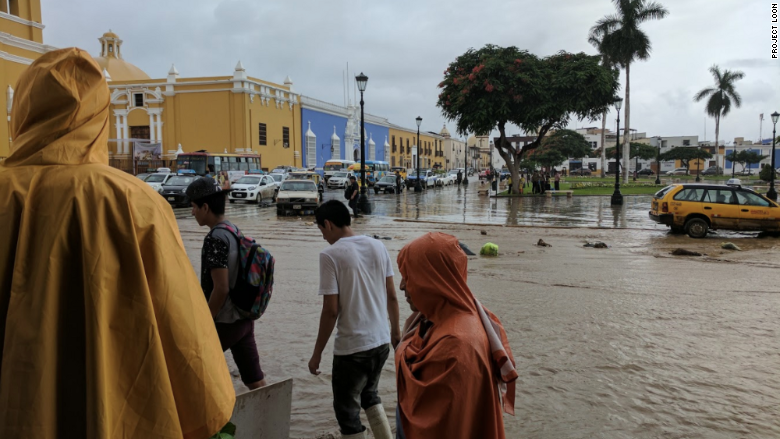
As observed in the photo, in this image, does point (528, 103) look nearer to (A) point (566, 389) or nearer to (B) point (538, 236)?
(B) point (538, 236)

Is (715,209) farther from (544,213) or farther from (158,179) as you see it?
(158,179)

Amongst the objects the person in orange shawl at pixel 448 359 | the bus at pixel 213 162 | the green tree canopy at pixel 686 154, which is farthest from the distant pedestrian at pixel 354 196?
the green tree canopy at pixel 686 154

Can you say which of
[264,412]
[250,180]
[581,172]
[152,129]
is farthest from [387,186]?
[581,172]

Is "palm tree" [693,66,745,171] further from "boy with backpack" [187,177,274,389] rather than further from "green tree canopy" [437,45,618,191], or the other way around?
"boy with backpack" [187,177,274,389]

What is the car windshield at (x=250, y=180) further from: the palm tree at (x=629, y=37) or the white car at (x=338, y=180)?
the palm tree at (x=629, y=37)

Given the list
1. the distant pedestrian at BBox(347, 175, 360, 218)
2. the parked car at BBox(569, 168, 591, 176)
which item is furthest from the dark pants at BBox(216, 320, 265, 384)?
the parked car at BBox(569, 168, 591, 176)

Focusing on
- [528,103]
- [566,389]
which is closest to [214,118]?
[528,103]

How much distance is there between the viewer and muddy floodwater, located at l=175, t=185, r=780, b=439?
4402 millimetres

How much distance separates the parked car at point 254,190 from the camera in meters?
27.9

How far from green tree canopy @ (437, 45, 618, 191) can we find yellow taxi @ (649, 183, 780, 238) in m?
18.4

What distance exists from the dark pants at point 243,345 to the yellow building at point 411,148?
78955mm

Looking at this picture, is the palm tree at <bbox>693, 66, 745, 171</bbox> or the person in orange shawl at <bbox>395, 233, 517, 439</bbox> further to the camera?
the palm tree at <bbox>693, 66, 745, 171</bbox>

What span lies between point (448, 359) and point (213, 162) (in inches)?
1461

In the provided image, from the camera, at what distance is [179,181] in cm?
2684
